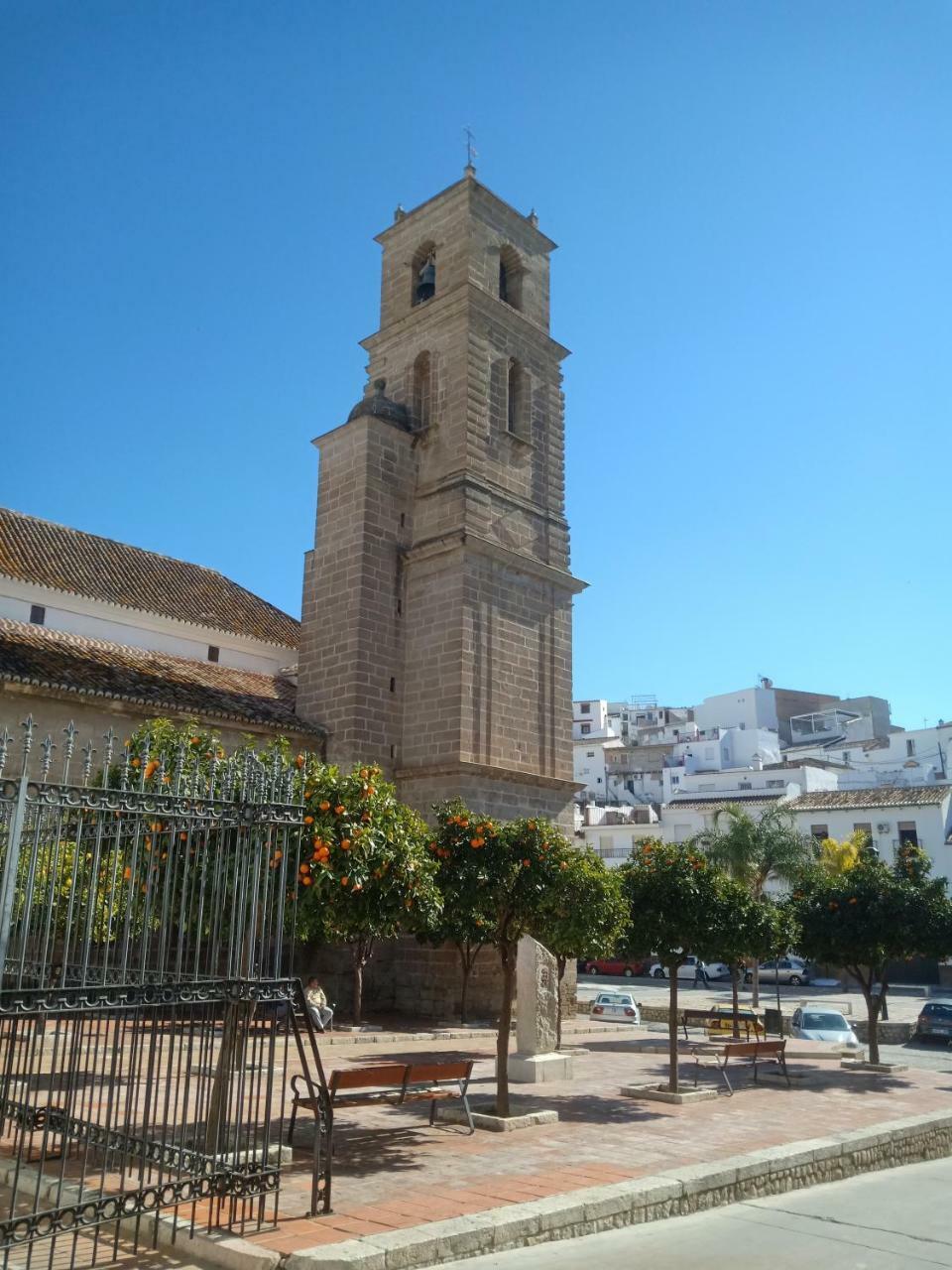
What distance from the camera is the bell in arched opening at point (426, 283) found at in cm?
2341

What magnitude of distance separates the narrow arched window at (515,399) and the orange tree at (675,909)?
13.1 m

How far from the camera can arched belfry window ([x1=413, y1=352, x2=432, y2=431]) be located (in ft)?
74.1

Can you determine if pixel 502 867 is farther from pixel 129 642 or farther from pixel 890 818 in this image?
pixel 890 818

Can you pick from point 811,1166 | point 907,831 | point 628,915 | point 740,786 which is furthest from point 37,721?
point 740,786

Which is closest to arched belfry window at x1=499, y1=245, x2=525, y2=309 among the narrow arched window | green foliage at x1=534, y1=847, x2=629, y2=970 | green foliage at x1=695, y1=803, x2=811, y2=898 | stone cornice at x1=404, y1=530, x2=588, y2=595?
the narrow arched window

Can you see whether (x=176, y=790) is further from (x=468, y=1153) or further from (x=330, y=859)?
(x=468, y=1153)

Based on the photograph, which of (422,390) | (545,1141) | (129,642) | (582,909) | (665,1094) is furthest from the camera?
(129,642)

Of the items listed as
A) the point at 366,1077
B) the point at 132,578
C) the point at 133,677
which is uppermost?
the point at 132,578

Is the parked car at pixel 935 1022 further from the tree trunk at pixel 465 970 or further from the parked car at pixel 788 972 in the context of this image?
the parked car at pixel 788 972

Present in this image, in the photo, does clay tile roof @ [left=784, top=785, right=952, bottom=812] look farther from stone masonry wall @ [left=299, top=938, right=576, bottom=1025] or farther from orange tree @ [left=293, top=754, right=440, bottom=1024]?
orange tree @ [left=293, top=754, right=440, bottom=1024]

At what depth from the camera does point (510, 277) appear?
2423 cm

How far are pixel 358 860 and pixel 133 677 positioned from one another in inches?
399

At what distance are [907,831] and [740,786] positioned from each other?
10995 mm

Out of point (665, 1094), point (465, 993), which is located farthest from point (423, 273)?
point (665, 1094)
